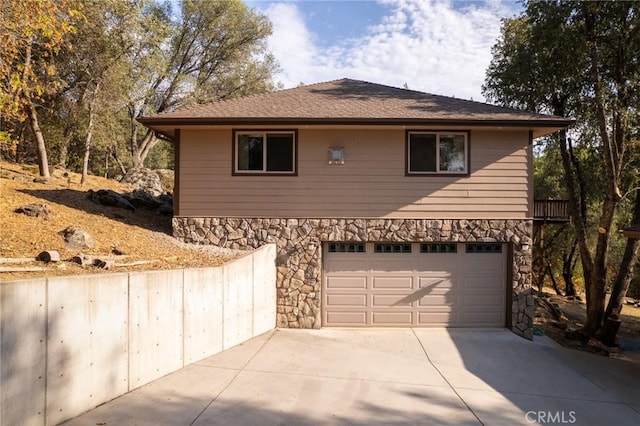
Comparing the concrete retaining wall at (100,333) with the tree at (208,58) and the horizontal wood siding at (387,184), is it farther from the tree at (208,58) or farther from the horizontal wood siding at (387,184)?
the tree at (208,58)

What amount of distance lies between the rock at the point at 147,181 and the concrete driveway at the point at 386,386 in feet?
32.5

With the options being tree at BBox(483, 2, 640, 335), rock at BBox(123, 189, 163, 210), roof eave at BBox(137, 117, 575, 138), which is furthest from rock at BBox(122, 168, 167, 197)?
tree at BBox(483, 2, 640, 335)

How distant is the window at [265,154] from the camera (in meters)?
9.16

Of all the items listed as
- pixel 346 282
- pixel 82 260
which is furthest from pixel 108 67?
pixel 346 282

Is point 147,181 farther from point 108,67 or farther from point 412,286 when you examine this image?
point 412,286

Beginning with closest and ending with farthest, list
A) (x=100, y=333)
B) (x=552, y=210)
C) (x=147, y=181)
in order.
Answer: (x=100, y=333), (x=552, y=210), (x=147, y=181)

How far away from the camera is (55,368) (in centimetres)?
405

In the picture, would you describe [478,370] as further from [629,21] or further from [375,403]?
[629,21]

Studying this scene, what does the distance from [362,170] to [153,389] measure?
5.86 metres

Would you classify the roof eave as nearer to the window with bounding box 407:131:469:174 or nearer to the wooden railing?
the window with bounding box 407:131:469:174

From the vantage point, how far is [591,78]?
10836 millimetres

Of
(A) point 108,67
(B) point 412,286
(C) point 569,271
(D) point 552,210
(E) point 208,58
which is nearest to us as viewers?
(B) point 412,286

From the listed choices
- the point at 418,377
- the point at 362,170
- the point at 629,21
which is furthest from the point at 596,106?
the point at 418,377

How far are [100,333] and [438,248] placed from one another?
688cm
